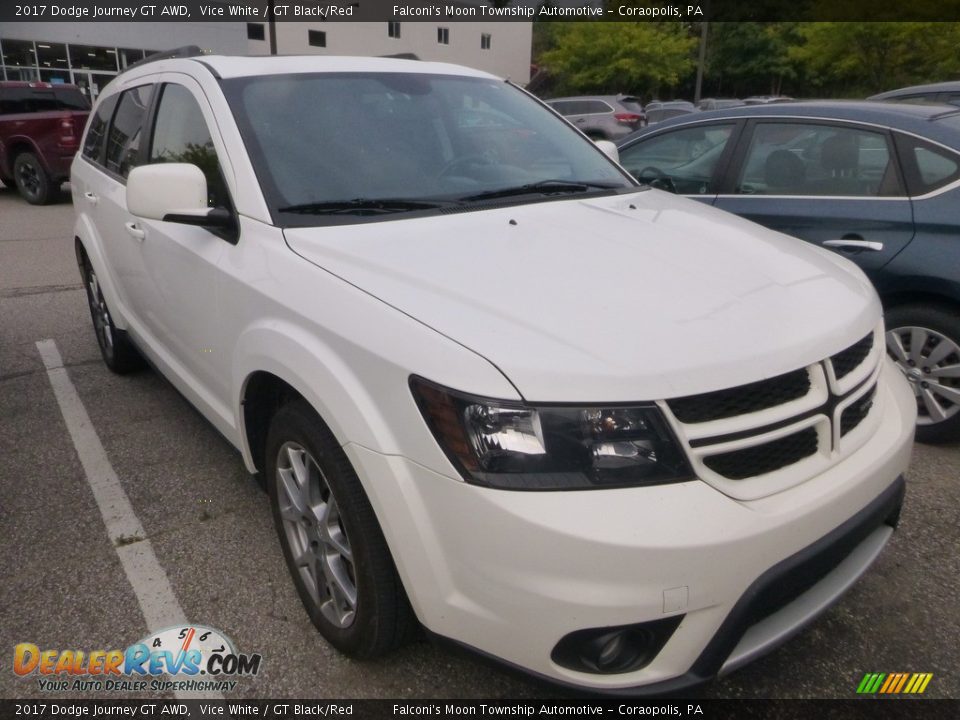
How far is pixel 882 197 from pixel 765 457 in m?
2.43

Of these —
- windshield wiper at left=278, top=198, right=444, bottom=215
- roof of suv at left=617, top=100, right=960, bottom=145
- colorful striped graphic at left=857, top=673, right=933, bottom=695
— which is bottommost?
colorful striped graphic at left=857, top=673, right=933, bottom=695

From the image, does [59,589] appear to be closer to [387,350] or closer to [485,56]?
[387,350]

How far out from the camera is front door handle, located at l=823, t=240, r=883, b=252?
11.6ft

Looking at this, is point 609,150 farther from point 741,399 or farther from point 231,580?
point 231,580

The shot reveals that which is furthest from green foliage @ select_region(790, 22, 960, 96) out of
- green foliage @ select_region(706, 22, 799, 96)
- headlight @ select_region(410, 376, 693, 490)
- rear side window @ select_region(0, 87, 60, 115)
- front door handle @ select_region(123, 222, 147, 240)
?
headlight @ select_region(410, 376, 693, 490)

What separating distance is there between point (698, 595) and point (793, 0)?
2389 inches

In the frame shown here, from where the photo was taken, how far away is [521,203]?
105 inches

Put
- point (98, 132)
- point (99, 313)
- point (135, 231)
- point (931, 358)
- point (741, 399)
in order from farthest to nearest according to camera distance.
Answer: point (99, 313), point (98, 132), point (931, 358), point (135, 231), point (741, 399)

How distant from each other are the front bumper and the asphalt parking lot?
0.19m

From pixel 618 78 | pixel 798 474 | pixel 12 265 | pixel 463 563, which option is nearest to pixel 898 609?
pixel 798 474

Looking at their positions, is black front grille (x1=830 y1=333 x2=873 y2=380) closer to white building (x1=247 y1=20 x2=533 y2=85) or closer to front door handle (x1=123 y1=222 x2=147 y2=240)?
front door handle (x1=123 y1=222 x2=147 y2=240)

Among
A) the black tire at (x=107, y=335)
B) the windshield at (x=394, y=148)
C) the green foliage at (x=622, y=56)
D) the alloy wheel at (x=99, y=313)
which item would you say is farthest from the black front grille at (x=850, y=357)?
the green foliage at (x=622, y=56)

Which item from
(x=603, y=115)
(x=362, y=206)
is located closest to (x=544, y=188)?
(x=362, y=206)

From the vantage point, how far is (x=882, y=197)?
11.8 ft
